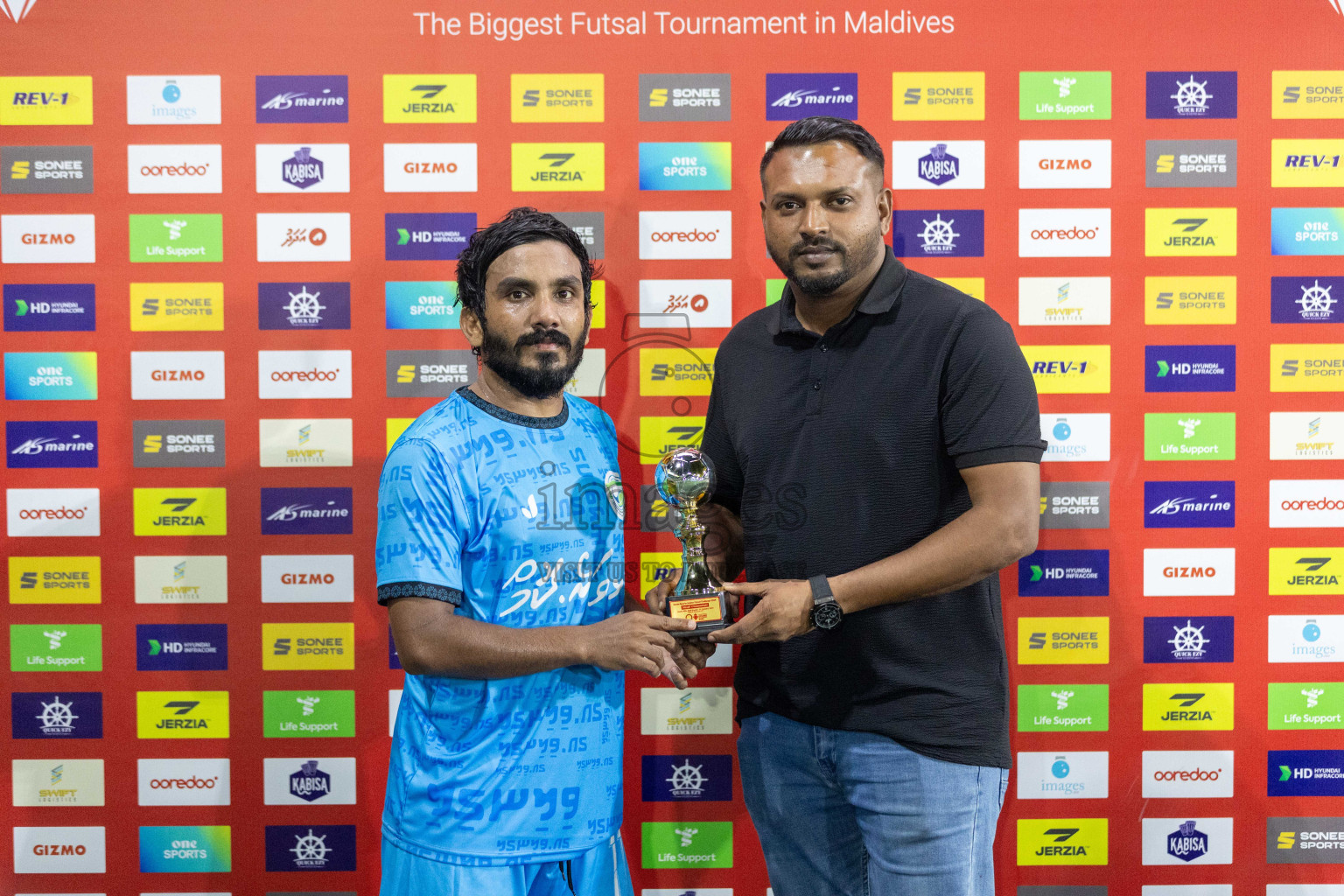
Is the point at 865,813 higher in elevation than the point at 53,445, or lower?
lower

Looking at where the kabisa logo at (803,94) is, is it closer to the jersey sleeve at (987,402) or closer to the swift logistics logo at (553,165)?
the swift logistics logo at (553,165)

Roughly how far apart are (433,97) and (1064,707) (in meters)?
2.77

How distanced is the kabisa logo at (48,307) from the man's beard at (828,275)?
7.26ft

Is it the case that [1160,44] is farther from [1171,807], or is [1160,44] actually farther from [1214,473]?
[1171,807]

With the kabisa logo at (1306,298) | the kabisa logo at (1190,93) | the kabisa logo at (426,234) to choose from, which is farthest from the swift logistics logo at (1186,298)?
the kabisa logo at (426,234)

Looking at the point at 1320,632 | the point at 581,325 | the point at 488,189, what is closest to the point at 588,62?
the point at 488,189

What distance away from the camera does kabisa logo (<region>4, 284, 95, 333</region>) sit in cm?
252

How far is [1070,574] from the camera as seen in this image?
255 centimetres

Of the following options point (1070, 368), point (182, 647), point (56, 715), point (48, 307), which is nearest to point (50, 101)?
point (48, 307)

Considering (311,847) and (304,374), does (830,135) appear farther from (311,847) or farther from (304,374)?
(311,847)

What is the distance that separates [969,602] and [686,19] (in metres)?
1.91

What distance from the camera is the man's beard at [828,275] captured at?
1.81m

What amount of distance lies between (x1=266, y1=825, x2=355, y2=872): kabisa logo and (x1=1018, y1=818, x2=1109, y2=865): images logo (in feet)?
7.15

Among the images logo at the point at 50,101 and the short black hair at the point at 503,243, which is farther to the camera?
the images logo at the point at 50,101
